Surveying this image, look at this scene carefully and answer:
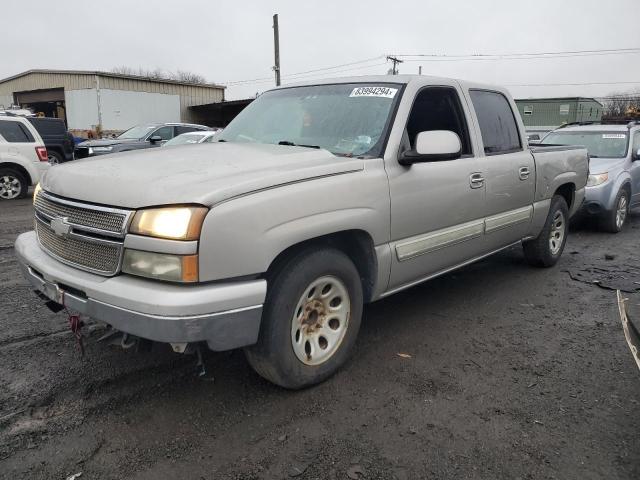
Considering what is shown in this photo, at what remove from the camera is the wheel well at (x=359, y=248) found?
3085mm

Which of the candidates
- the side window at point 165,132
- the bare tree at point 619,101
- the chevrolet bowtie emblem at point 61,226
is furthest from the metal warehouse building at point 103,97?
the bare tree at point 619,101

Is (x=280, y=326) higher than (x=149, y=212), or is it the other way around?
(x=149, y=212)

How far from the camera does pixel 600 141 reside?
9055 millimetres

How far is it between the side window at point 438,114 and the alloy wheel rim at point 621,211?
5238 mm

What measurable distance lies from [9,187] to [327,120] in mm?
9917

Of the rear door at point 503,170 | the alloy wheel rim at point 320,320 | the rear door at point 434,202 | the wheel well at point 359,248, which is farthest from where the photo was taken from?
Result: the rear door at point 503,170

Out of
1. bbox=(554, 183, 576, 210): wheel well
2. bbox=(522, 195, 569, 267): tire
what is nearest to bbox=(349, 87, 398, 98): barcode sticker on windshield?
bbox=(522, 195, 569, 267): tire

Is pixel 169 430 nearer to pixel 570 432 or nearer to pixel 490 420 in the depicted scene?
pixel 490 420

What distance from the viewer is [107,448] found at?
2.49 metres

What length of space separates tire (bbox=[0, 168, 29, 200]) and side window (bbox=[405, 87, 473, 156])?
10158 mm

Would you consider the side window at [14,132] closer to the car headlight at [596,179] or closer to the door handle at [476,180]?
the door handle at [476,180]

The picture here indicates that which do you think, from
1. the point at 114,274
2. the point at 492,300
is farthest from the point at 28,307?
the point at 492,300

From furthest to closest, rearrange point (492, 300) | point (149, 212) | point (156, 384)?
point (492, 300)
point (156, 384)
point (149, 212)

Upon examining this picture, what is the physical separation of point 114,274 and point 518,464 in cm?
217
